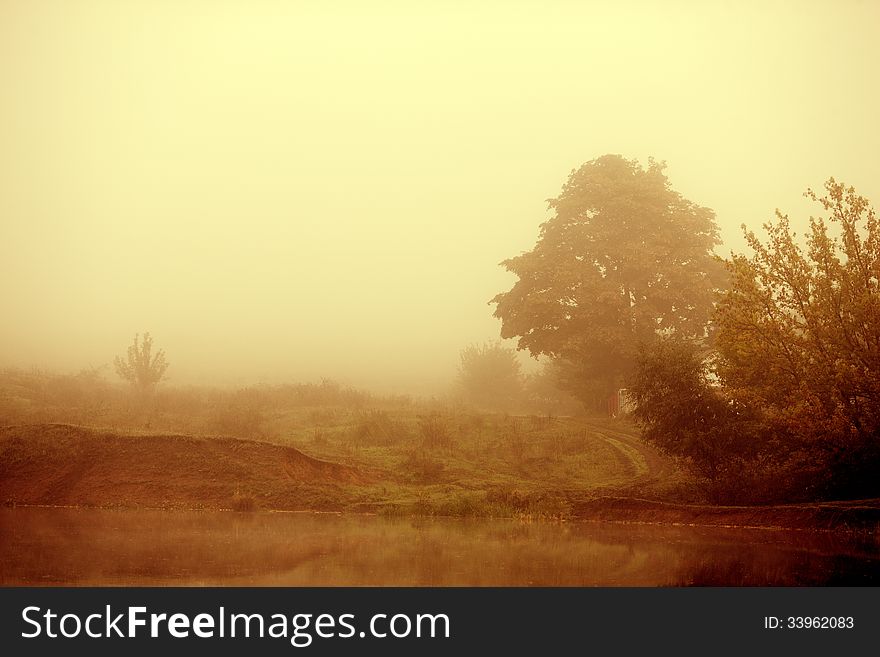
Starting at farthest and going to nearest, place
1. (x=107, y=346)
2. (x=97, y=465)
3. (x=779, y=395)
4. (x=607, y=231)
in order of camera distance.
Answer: (x=107, y=346) → (x=607, y=231) → (x=97, y=465) → (x=779, y=395)

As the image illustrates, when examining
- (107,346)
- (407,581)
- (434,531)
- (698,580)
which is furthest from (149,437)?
(107,346)

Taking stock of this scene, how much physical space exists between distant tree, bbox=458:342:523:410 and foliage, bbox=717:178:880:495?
35868 mm

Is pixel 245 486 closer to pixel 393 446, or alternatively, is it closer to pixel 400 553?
pixel 393 446

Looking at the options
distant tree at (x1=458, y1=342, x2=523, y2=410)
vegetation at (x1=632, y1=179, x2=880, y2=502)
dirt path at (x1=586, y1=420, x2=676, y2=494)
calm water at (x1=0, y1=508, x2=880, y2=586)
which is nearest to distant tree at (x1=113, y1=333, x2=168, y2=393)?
distant tree at (x1=458, y1=342, x2=523, y2=410)

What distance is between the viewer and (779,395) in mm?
21125

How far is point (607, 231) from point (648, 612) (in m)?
35.6

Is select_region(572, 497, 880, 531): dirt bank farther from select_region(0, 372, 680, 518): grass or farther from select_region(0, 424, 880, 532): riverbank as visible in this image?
select_region(0, 372, 680, 518): grass

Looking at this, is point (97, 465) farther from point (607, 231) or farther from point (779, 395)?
point (607, 231)

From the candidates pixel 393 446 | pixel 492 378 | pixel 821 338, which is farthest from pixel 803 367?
pixel 492 378

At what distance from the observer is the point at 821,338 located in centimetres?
2044

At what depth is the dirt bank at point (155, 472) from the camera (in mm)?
23094

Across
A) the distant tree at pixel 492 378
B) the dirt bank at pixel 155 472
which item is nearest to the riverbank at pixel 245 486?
the dirt bank at pixel 155 472

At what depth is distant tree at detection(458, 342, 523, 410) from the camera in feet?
189

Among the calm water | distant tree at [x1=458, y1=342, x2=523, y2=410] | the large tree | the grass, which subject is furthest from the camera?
distant tree at [x1=458, y1=342, x2=523, y2=410]
